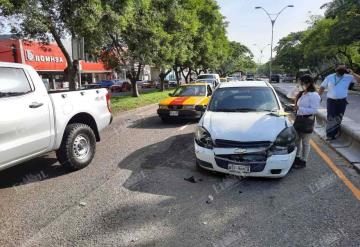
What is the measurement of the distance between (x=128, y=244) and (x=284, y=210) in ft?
6.66

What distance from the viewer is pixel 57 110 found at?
17.4ft

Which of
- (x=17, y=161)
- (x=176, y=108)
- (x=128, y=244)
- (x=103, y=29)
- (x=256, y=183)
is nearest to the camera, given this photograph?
(x=128, y=244)

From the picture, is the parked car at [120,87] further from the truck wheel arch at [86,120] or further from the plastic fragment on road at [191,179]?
the plastic fragment on road at [191,179]

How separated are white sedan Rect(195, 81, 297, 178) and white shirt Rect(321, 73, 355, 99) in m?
2.47

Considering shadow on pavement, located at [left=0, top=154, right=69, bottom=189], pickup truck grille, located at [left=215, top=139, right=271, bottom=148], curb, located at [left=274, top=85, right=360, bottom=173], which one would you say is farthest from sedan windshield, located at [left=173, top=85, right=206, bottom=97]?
pickup truck grille, located at [left=215, top=139, right=271, bottom=148]

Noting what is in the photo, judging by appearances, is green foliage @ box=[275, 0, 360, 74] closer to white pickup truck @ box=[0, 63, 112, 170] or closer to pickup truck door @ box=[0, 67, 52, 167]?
white pickup truck @ box=[0, 63, 112, 170]

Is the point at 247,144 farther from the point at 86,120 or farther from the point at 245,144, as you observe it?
the point at 86,120

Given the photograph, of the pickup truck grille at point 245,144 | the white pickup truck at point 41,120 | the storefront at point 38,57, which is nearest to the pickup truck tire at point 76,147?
the white pickup truck at point 41,120

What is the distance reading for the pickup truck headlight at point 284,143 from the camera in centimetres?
484

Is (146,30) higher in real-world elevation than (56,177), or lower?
higher

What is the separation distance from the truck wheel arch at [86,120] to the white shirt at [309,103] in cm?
395

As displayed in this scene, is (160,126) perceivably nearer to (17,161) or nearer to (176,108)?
(176,108)

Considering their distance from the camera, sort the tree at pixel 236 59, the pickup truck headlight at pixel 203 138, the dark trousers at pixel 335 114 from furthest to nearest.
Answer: the tree at pixel 236 59 → the dark trousers at pixel 335 114 → the pickup truck headlight at pixel 203 138

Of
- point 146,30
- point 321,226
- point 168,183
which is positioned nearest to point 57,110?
point 168,183
